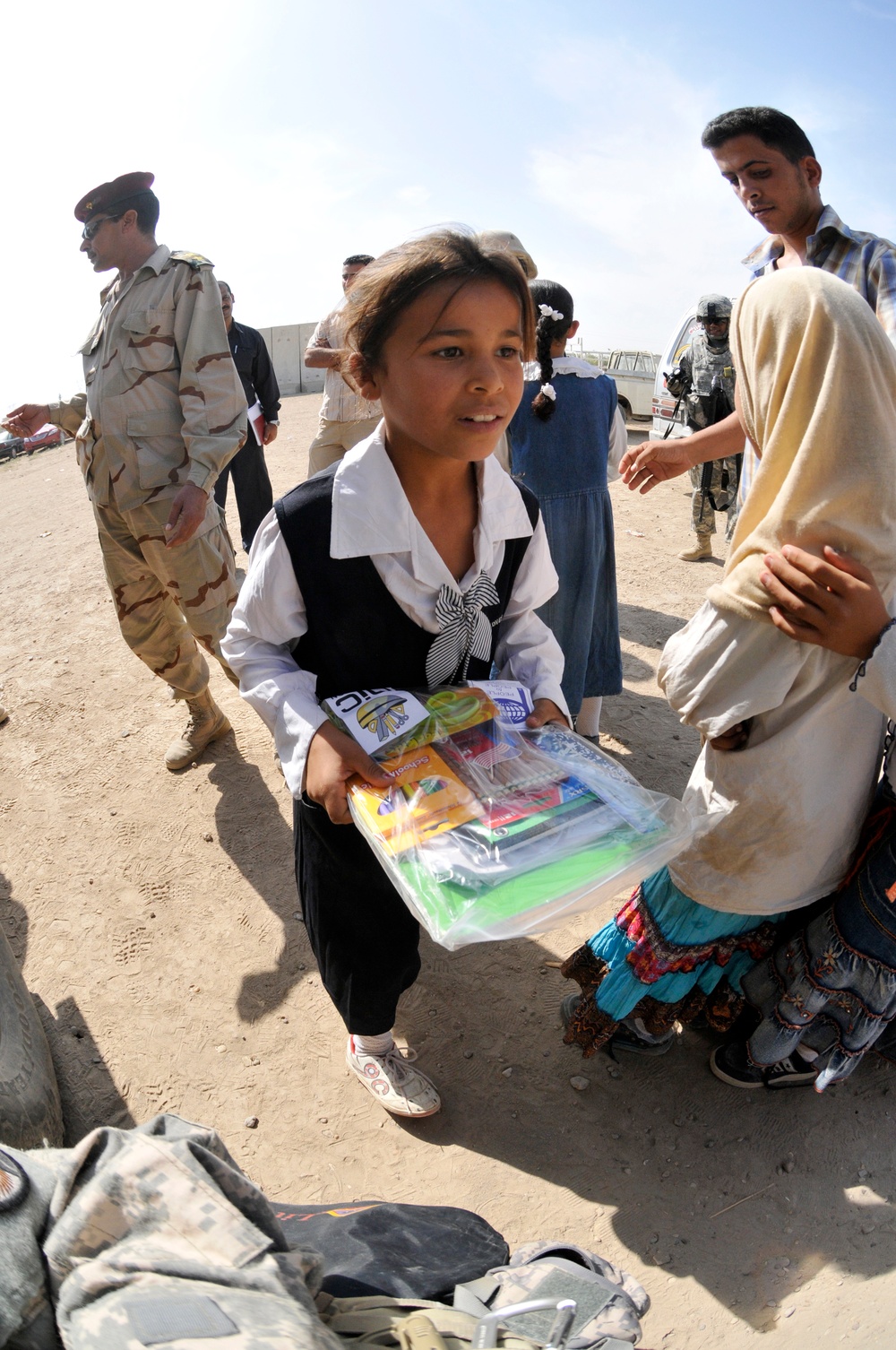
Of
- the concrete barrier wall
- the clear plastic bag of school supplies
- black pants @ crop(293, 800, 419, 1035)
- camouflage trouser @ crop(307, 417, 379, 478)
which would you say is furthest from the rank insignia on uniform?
the concrete barrier wall

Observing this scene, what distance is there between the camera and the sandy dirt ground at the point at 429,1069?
5.71ft

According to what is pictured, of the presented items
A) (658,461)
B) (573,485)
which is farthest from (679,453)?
(573,485)

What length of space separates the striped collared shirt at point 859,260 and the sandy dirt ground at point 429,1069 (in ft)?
5.95

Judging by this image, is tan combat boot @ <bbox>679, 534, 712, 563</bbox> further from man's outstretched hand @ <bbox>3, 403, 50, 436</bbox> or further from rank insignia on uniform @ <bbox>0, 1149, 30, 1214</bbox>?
rank insignia on uniform @ <bbox>0, 1149, 30, 1214</bbox>

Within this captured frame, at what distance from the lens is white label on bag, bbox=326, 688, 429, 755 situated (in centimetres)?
147

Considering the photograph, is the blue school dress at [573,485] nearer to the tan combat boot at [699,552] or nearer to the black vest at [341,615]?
the black vest at [341,615]

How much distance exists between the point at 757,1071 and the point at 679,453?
5.71 ft

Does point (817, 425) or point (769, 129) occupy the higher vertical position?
point (769, 129)

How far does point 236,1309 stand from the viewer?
74 cm

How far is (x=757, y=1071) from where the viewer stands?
2.04 meters

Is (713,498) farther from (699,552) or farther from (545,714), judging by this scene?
(545,714)

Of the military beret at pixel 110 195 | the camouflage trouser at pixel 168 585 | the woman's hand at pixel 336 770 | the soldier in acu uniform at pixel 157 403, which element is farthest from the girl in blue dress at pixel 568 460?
the woman's hand at pixel 336 770

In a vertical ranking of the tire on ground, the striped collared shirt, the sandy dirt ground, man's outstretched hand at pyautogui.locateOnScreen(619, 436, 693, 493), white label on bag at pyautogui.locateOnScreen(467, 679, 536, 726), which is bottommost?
the sandy dirt ground

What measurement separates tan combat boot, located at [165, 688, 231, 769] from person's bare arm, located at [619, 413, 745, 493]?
2.19 meters
